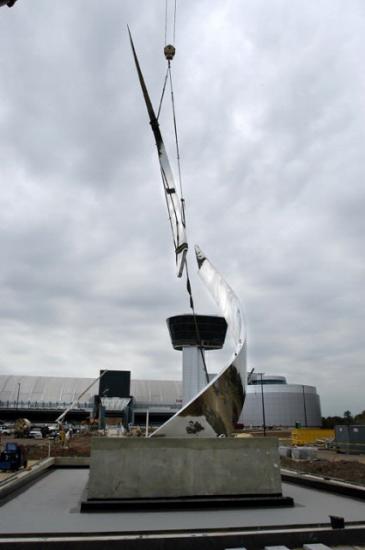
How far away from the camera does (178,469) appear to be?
1052 centimetres

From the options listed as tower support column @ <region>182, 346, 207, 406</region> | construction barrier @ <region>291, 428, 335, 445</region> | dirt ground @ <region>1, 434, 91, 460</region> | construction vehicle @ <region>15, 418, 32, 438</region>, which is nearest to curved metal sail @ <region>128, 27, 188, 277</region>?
dirt ground @ <region>1, 434, 91, 460</region>

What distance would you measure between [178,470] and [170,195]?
31.8ft

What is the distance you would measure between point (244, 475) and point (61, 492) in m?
4.86

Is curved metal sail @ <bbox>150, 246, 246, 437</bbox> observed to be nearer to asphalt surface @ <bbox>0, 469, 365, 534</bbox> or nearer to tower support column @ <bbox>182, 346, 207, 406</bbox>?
asphalt surface @ <bbox>0, 469, 365, 534</bbox>

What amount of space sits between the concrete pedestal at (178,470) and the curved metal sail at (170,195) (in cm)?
690

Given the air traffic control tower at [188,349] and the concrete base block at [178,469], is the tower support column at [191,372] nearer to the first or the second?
the air traffic control tower at [188,349]

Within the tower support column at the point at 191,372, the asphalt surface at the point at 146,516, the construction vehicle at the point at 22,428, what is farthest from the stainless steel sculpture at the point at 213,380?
the tower support column at the point at 191,372

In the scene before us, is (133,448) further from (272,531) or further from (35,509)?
(272,531)

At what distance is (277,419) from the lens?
114188 mm

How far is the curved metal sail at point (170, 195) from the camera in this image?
16.3 meters

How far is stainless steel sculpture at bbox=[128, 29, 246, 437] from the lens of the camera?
11.8 metres

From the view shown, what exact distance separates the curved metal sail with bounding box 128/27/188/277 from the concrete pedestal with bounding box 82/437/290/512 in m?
6.90

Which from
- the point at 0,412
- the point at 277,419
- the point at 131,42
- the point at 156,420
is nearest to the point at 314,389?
the point at 277,419

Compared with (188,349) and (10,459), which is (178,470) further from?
(188,349)
